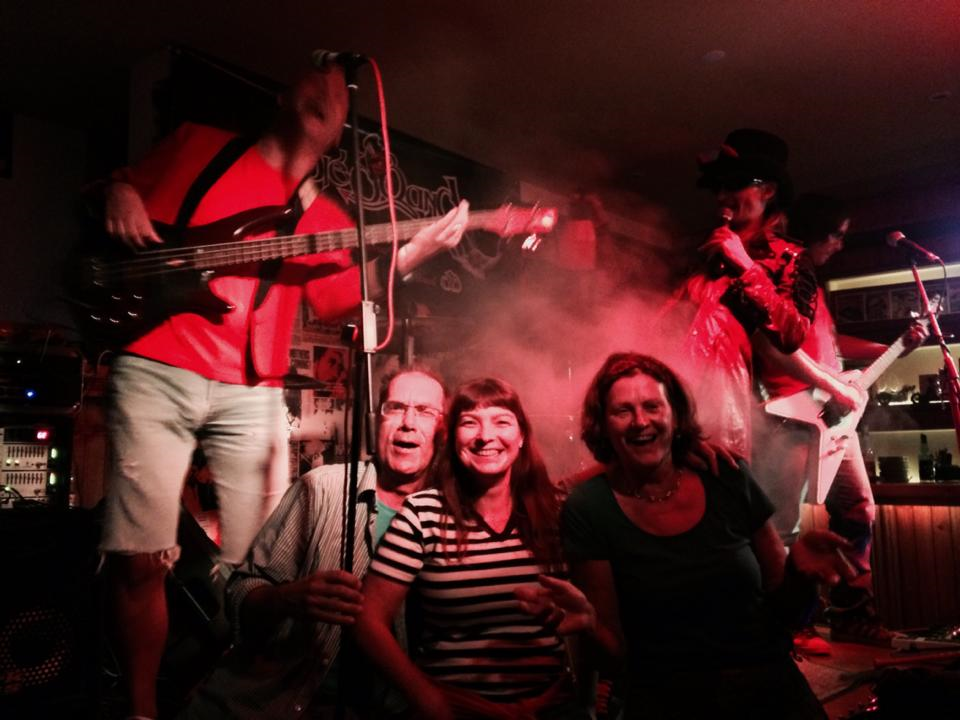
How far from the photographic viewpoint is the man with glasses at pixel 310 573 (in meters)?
2.31

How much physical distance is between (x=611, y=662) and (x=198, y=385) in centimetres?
151

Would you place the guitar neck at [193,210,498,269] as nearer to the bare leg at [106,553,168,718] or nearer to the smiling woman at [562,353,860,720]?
the bare leg at [106,553,168,718]

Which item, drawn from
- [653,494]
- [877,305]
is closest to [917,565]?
[877,305]

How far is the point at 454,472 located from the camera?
90.3 inches

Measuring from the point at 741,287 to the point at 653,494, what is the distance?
5.09ft

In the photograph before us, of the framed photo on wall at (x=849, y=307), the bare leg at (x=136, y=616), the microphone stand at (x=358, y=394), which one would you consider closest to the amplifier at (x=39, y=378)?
the bare leg at (x=136, y=616)

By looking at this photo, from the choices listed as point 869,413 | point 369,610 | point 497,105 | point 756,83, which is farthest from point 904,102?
point 369,610

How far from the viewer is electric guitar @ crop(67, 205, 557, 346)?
232cm

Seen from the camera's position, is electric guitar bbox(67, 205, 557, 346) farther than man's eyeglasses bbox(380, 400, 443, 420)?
No

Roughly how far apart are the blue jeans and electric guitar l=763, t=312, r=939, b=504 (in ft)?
7.42

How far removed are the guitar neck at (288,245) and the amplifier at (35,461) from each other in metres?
0.75

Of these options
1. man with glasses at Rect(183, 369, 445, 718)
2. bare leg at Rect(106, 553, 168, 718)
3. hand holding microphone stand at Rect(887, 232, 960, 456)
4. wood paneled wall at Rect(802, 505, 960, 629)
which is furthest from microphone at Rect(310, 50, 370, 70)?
wood paneled wall at Rect(802, 505, 960, 629)

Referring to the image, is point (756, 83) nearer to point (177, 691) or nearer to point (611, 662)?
point (611, 662)

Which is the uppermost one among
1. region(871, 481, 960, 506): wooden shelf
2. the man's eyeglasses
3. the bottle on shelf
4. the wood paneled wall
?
the man's eyeglasses
